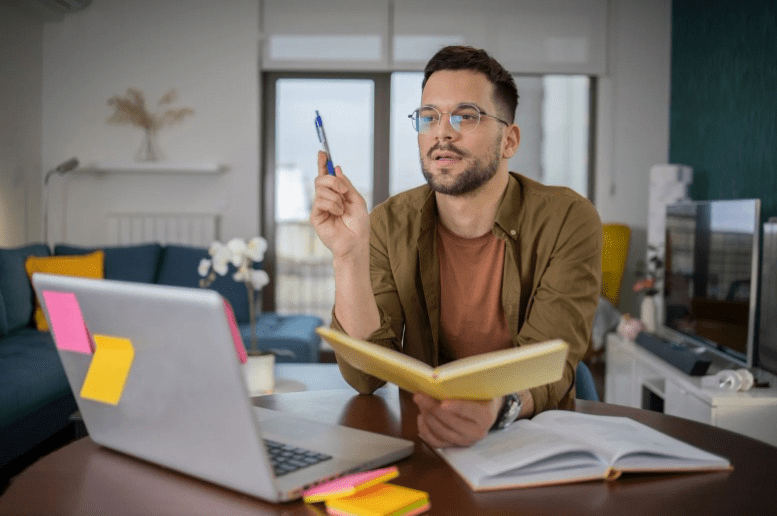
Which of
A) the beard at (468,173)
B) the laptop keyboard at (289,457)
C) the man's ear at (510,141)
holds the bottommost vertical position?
the laptop keyboard at (289,457)

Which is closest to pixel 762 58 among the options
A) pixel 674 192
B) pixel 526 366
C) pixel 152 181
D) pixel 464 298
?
pixel 674 192

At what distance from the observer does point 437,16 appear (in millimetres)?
5027

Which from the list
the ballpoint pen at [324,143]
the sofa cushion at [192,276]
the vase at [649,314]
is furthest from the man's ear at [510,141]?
the sofa cushion at [192,276]

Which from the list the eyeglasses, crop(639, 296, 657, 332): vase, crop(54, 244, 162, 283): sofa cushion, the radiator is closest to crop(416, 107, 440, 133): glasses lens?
the eyeglasses

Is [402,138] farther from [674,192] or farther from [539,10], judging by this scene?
[674,192]

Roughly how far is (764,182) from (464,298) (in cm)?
242

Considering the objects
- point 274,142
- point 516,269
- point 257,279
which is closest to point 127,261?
point 274,142

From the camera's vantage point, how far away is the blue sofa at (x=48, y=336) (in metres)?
2.62

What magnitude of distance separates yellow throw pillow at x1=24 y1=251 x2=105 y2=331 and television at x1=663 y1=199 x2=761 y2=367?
9.73 ft

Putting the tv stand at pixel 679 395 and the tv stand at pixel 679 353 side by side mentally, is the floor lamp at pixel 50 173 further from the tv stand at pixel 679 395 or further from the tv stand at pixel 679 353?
the tv stand at pixel 679 353

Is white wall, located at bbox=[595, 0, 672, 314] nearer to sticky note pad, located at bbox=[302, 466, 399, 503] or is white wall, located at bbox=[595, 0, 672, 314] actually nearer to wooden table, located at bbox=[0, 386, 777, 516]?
wooden table, located at bbox=[0, 386, 777, 516]

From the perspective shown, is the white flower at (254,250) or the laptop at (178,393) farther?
the white flower at (254,250)

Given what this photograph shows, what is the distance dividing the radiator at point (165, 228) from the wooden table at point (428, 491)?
4.26m

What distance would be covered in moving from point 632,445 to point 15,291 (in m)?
3.56
